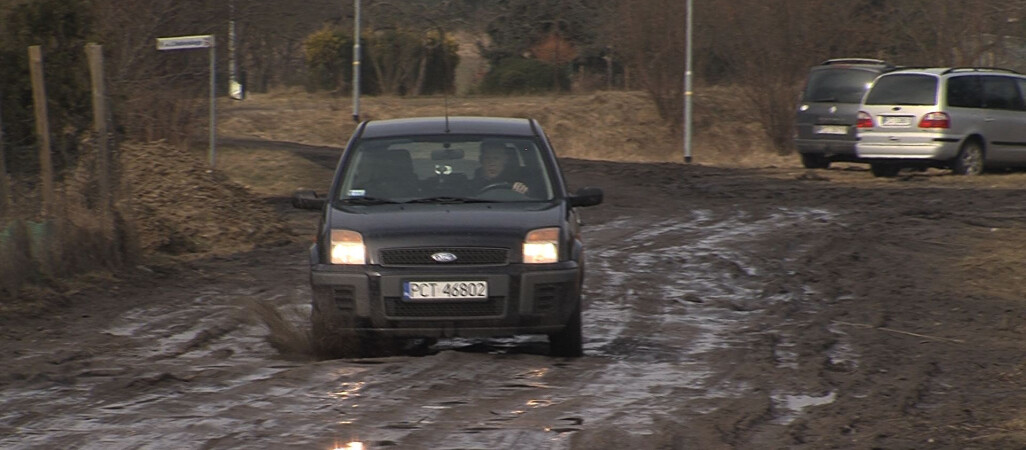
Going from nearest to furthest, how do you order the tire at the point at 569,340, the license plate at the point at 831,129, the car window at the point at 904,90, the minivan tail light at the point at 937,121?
the tire at the point at 569,340 < the minivan tail light at the point at 937,121 < the car window at the point at 904,90 < the license plate at the point at 831,129

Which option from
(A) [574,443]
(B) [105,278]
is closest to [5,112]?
(B) [105,278]

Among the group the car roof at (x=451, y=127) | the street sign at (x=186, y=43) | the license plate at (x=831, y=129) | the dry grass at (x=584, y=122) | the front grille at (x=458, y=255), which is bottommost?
the dry grass at (x=584, y=122)

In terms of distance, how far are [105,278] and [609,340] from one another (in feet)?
17.7

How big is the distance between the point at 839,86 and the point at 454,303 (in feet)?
62.5

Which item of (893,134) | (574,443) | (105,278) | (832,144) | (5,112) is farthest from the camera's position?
(832,144)

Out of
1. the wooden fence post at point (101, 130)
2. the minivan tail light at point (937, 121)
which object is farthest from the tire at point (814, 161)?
the wooden fence post at point (101, 130)

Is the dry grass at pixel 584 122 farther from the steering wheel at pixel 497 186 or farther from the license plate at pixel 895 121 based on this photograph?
the steering wheel at pixel 497 186

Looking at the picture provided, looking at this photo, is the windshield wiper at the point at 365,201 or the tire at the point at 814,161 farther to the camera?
the tire at the point at 814,161

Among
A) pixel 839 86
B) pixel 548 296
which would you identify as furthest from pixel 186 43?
pixel 548 296

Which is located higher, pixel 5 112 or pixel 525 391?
pixel 5 112

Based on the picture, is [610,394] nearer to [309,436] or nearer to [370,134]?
[309,436]

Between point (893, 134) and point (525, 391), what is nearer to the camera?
point (525, 391)

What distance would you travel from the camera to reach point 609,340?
10.1 meters

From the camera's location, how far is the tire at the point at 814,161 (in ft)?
89.6
